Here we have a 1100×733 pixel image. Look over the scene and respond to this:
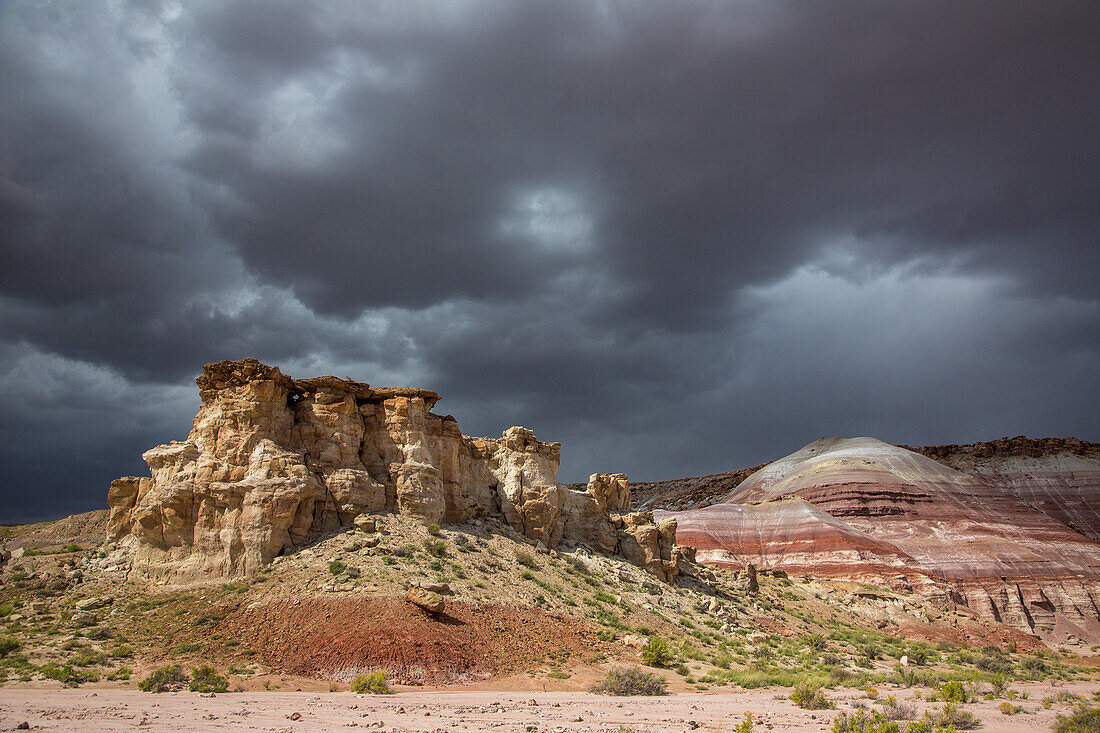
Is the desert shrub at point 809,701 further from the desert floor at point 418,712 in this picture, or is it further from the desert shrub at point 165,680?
the desert shrub at point 165,680

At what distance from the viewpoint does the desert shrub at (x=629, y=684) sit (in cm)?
2262

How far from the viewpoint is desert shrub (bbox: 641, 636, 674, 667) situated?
1109 inches

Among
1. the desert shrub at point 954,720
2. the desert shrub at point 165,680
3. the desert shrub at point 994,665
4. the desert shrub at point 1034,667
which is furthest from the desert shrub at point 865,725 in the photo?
the desert shrub at point 1034,667

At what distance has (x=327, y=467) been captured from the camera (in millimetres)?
33062

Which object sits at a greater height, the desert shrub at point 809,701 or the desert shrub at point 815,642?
the desert shrub at point 809,701

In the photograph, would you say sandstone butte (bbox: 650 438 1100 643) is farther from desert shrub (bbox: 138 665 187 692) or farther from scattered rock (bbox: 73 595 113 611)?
desert shrub (bbox: 138 665 187 692)

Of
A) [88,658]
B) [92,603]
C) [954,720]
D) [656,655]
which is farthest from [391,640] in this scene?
[954,720]

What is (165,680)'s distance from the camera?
831 inches

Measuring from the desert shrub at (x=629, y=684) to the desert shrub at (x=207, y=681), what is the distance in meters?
12.4

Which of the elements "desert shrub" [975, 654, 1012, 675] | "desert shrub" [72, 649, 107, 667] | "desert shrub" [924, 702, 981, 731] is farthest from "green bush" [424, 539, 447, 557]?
"desert shrub" [975, 654, 1012, 675]

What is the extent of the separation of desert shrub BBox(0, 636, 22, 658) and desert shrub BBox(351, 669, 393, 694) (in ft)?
41.5

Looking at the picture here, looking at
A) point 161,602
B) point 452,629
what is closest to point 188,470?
point 161,602

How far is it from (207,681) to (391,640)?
6177 mm

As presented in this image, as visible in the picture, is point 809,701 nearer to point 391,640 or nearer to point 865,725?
point 865,725
